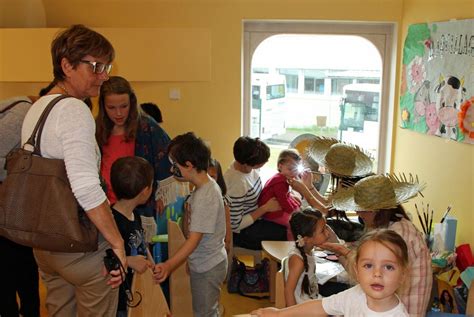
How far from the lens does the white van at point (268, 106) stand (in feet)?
15.3

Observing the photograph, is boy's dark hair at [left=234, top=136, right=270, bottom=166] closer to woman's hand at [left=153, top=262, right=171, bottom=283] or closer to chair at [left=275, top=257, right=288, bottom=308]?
woman's hand at [left=153, top=262, right=171, bottom=283]

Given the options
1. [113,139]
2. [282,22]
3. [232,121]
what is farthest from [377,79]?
[113,139]

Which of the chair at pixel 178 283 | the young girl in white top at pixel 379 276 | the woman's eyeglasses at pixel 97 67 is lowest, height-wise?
the chair at pixel 178 283

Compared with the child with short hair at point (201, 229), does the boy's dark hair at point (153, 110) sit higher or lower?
higher

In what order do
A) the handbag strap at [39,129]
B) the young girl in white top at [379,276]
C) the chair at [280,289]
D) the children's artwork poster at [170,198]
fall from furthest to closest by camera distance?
the children's artwork poster at [170,198] → the chair at [280,289] → the handbag strap at [39,129] → the young girl in white top at [379,276]

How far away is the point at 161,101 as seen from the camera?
14.6 feet

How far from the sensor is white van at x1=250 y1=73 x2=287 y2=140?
466 centimetres

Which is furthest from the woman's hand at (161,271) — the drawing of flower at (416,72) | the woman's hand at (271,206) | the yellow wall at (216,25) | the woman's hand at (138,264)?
the drawing of flower at (416,72)

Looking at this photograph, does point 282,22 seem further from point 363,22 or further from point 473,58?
point 473,58

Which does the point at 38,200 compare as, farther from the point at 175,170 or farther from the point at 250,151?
the point at 250,151

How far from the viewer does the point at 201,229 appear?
224 centimetres

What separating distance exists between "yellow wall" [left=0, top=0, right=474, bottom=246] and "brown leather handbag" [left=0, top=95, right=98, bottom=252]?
8.97ft

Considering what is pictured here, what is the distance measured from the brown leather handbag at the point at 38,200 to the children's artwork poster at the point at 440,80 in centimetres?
261

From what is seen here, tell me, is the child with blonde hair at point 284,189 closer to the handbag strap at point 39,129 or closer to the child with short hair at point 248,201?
the child with short hair at point 248,201
